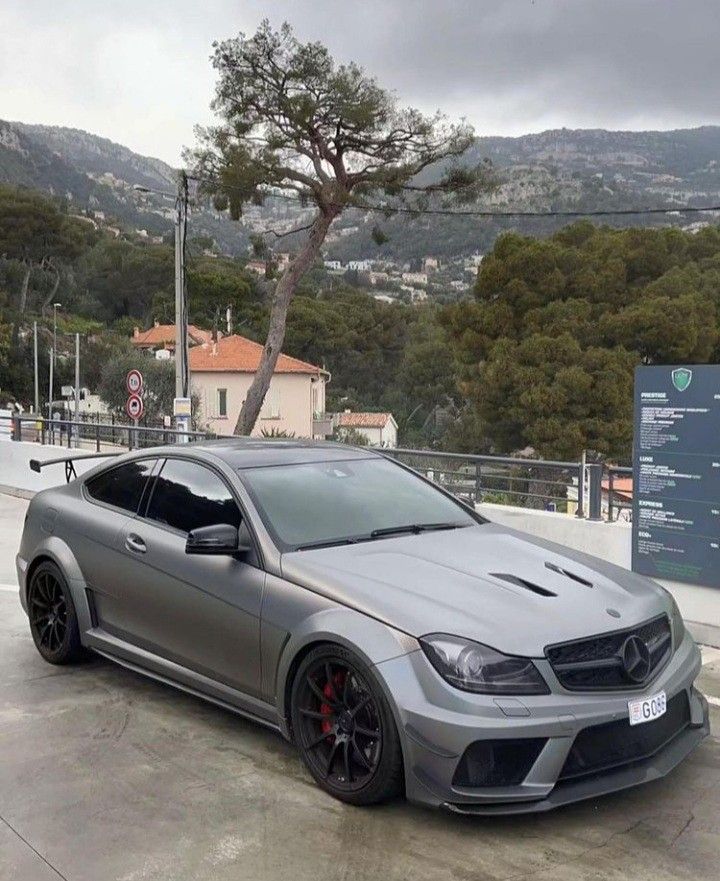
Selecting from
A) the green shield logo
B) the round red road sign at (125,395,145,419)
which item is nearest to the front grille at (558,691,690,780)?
the green shield logo

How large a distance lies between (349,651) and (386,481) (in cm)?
156

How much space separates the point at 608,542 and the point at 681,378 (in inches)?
63.3

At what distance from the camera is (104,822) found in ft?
13.0

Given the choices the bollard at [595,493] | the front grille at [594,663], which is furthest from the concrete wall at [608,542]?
the front grille at [594,663]

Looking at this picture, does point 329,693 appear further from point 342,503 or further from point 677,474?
point 677,474

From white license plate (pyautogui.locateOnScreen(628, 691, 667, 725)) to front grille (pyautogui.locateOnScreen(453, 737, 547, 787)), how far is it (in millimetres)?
402

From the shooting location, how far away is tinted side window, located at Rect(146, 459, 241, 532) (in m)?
4.98

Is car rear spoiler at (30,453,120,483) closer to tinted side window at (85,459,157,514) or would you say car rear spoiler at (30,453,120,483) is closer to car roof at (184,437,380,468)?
tinted side window at (85,459,157,514)

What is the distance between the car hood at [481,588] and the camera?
3861mm

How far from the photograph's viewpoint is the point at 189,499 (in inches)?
207

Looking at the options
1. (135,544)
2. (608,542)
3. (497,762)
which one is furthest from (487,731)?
(608,542)

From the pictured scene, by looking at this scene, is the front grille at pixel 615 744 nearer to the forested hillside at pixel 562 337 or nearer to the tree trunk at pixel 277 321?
the tree trunk at pixel 277 321

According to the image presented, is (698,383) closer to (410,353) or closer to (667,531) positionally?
(667,531)

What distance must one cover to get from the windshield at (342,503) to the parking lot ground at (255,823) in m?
1.01
